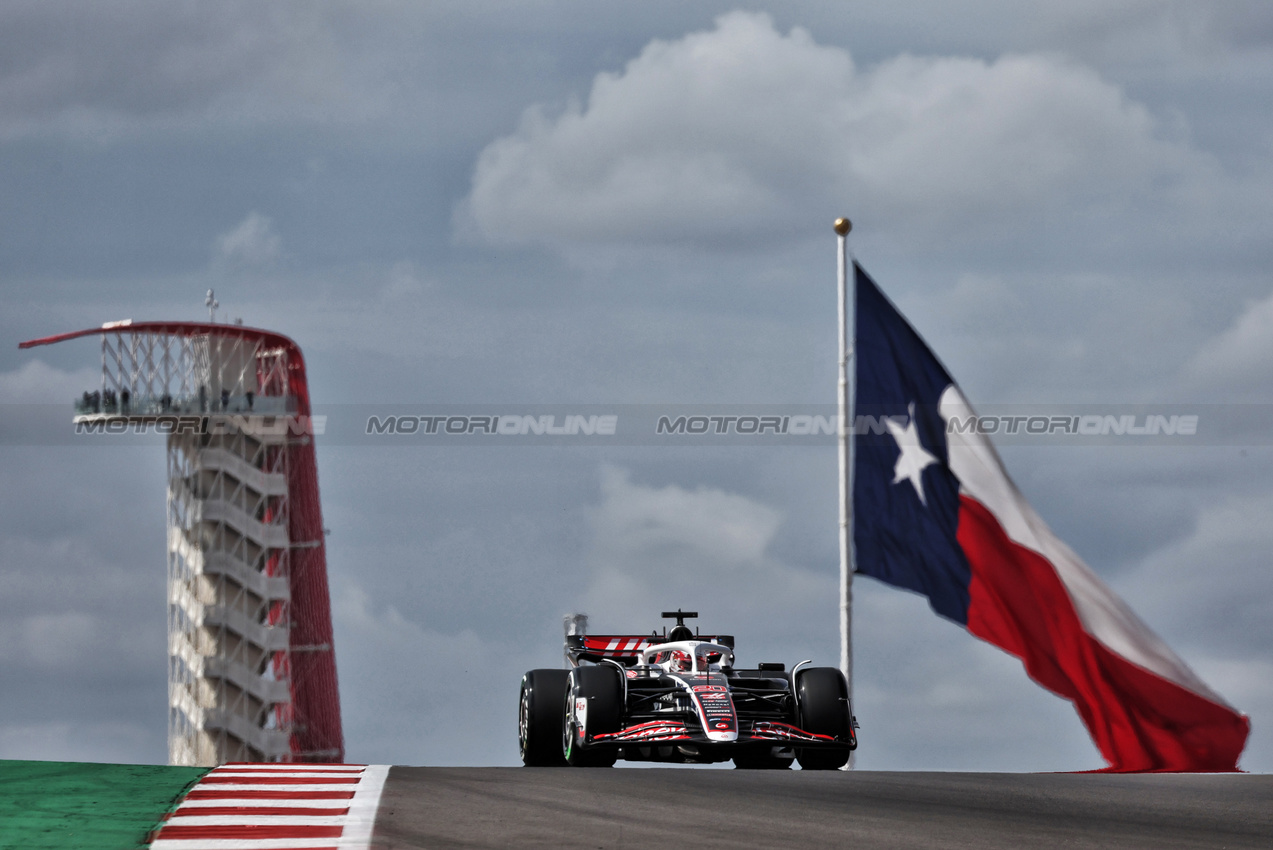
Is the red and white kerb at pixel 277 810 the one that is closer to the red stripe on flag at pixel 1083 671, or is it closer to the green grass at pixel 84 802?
the green grass at pixel 84 802

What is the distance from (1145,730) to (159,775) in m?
12.5

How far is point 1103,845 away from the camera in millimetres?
12102

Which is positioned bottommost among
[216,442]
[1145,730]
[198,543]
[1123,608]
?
[1145,730]

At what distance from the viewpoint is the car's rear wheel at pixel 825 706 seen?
18078 mm

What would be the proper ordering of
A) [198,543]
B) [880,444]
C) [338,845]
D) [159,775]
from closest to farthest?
[338,845] < [159,775] < [880,444] < [198,543]

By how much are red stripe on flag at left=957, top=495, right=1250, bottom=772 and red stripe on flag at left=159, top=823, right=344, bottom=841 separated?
445 inches

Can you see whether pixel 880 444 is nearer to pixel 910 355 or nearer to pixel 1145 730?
pixel 910 355

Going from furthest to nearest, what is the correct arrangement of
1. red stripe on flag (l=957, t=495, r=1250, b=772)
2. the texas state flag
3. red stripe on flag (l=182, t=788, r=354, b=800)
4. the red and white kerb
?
the texas state flag, red stripe on flag (l=957, t=495, r=1250, b=772), red stripe on flag (l=182, t=788, r=354, b=800), the red and white kerb

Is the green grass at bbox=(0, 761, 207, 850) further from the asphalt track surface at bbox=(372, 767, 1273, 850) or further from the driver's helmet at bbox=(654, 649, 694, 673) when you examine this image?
the driver's helmet at bbox=(654, 649, 694, 673)

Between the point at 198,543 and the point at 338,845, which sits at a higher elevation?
the point at 198,543

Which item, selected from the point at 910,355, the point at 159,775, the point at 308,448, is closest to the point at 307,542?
the point at 308,448

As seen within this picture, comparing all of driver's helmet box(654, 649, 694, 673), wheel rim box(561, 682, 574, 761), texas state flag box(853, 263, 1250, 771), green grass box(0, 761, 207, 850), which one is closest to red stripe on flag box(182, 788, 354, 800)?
green grass box(0, 761, 207, 850)

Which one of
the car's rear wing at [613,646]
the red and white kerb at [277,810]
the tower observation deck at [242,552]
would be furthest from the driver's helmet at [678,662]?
the tower observation deck at [242,552]

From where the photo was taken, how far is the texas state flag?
21047mm
